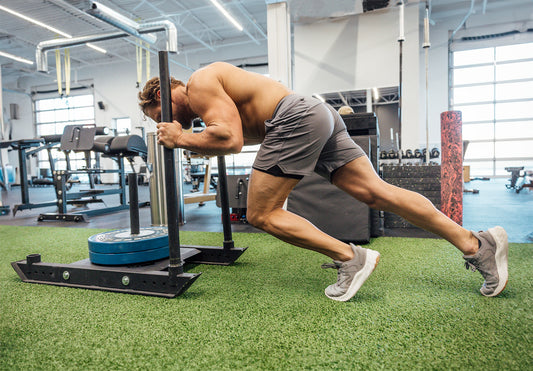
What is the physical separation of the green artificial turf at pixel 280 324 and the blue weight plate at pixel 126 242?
220mm

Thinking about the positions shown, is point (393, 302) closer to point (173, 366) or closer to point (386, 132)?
point (173, 366)

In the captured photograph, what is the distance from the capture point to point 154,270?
1.67 meters

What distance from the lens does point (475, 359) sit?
96 cm

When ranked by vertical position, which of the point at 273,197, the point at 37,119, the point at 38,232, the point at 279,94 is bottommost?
the point at 38,232

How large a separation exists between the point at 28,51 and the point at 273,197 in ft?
52.2

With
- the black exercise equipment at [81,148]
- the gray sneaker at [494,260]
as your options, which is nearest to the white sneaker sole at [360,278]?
the gray sneaker at [494,260]

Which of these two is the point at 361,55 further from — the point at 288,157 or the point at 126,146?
the point at 288,157

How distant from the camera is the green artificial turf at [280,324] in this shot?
0.99 meters

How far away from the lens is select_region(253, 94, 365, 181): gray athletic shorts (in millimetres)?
1343

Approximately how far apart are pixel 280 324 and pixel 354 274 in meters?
0.39

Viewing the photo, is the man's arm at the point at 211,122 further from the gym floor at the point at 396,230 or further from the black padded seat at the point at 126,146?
the black padded seat at the point at 126,146

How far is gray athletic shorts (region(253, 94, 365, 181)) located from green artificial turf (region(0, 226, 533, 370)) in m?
0.57

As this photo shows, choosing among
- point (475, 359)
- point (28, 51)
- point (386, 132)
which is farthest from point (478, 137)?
point (28, 51)

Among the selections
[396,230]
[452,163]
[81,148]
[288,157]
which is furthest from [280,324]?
[81,148]
